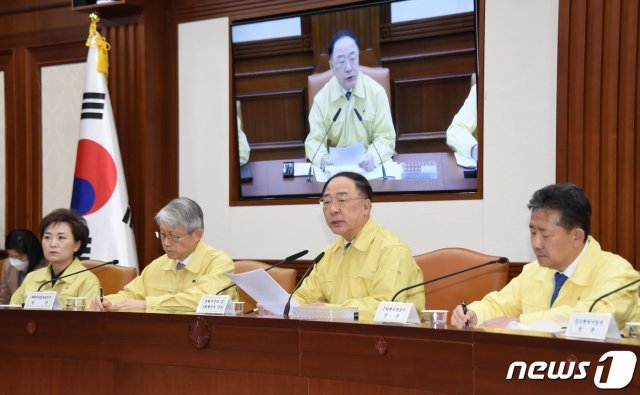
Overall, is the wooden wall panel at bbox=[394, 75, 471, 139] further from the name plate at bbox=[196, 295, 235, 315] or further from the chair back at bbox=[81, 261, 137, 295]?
the name plate at bbox=[196, 295, 235, 315]

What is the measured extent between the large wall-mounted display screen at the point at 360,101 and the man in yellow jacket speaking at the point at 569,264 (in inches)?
65.5

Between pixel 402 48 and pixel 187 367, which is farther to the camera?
pixel 402 48

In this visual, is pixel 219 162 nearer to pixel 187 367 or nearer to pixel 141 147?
pixel 141 147

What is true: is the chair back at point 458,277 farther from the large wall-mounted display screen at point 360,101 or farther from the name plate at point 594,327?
the name plate at point 594,327

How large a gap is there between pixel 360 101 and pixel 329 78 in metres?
0.24

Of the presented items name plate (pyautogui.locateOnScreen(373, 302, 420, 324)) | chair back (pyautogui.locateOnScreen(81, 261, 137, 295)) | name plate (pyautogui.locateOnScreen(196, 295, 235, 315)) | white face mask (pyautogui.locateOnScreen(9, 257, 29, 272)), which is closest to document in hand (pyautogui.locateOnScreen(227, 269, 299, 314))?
name plate (pyautogui.locateOnScreen(196, 295, 235, 315))

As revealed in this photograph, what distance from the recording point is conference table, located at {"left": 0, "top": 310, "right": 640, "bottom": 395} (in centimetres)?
205

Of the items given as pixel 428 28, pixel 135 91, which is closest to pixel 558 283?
pixel 428 28

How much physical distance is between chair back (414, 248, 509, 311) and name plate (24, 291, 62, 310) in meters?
1.54

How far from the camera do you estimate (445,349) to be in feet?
7.25

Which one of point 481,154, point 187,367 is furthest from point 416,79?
point 187,367

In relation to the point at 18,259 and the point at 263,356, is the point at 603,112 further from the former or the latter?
the point at 18,259

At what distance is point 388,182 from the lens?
15.4 feet

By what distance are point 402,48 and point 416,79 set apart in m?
0.19
